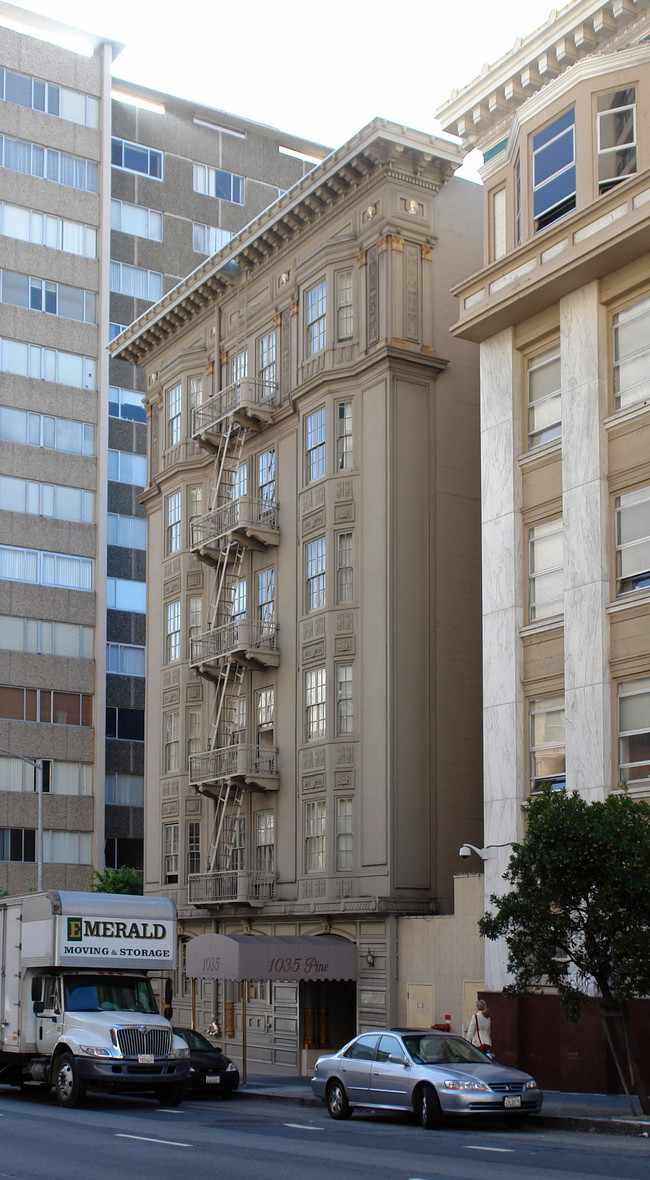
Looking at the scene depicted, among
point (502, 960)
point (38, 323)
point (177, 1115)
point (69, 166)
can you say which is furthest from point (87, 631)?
point (177, 1115)

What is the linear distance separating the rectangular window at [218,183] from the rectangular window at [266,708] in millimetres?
36092

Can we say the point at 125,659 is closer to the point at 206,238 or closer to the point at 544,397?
the point at 206,238

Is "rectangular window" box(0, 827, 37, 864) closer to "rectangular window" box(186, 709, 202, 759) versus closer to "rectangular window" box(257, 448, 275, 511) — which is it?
"rectangular window" box(186, 709, 202, 759)

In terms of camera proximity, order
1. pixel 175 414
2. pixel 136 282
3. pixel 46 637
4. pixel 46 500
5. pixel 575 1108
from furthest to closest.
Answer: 1. pixel 136 282
2. pixel 46 500
3. pixel 46 637
4. pixel 175 414
5. pixel 575 1108

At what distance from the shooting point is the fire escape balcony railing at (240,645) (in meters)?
37.5

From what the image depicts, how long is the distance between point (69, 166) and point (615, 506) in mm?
43031

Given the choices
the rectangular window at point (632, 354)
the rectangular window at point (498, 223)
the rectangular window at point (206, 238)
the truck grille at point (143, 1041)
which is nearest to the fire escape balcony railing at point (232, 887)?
the truck grille at point (143, 1041)

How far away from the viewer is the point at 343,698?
3506 cm

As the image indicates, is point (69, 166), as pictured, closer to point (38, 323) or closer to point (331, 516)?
point (38, 323)

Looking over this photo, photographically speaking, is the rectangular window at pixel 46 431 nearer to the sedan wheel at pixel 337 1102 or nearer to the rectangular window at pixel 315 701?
the rectangular window at pixel 315 701

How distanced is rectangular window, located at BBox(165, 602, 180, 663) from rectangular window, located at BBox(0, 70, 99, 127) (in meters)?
29.2

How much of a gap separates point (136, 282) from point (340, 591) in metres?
33.3

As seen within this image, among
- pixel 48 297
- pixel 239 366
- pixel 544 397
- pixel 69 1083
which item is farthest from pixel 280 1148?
pixel 48 297

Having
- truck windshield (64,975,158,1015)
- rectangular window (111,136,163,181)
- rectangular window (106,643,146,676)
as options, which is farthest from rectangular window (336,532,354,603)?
rectangular window (111,136,163,181)
